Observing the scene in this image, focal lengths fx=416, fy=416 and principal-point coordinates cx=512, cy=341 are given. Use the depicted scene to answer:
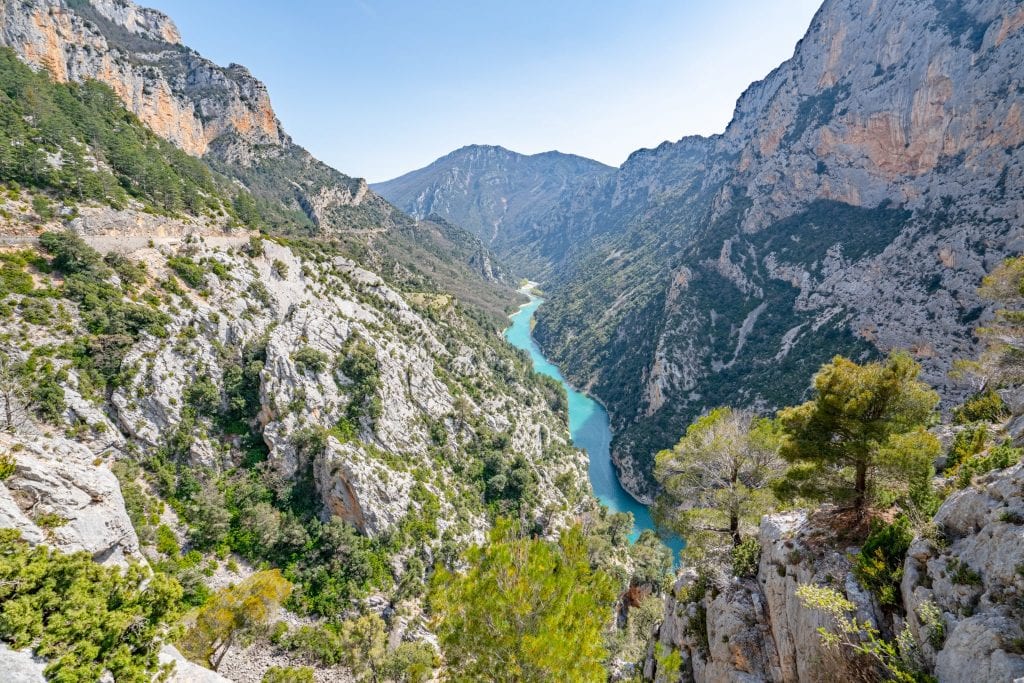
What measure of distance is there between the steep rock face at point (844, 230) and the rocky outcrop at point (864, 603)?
1631 inches

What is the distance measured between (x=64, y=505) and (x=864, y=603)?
19.0 metres

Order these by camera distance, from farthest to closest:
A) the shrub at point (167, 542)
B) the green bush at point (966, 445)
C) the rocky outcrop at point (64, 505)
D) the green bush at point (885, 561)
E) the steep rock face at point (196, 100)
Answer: the steep rock face at point (196, 100) < the shrub at point (167, 542) < the rocky outcrop at point (64, 505) < the green bush at point (966, 445) < the green bush at point (885, 561)

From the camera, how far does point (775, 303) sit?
6731cm

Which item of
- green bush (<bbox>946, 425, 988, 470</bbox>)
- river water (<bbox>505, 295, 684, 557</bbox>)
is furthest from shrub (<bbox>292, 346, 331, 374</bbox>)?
river water (<bbox>505, 295, 684, 557</bbox>)

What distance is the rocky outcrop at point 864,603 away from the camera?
5.72 metres

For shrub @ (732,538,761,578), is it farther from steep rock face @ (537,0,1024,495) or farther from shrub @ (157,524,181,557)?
steep rock face @ (537,0,1024,495)

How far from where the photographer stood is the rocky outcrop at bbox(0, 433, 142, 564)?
9.86 metres

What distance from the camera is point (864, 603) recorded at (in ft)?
27.0

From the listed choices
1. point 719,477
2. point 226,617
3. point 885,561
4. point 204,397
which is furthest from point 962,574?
point 204,397

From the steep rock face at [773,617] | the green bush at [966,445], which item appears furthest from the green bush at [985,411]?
the steep rock face at [773,617]

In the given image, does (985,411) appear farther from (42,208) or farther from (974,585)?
(42,208)

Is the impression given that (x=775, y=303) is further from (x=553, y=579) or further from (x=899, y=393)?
(x=553, y=579)

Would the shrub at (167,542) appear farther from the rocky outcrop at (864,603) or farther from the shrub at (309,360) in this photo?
the rocky outcrop at (864,603)

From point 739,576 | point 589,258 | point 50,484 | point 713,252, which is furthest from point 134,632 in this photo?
point 589,258
